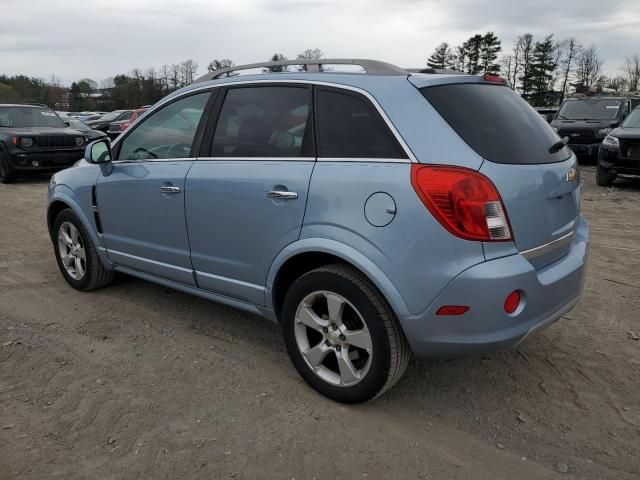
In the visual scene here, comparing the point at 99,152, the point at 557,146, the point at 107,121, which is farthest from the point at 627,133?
the point at 107,121

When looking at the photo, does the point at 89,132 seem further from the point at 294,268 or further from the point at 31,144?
the point at 294,268

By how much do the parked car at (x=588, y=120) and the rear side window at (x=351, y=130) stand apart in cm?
1173

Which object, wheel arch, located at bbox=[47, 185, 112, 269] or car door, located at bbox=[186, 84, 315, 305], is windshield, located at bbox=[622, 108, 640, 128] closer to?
car door, located at bbox=[186, 84, 315, 305]

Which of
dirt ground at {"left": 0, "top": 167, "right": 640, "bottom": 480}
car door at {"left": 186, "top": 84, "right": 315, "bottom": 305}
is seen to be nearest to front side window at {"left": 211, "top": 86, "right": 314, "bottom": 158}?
car door at {"left": 186, "top": 84, "right": 315, "bottom": 305}

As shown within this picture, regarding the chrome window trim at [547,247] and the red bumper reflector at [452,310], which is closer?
the red bumper reflector at [452,310]

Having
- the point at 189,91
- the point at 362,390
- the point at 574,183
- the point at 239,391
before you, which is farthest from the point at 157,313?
the point at 574,183

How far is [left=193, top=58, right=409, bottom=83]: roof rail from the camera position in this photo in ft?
9.56

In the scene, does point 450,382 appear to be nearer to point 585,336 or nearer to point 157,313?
point 585,336

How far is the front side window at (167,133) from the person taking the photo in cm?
361

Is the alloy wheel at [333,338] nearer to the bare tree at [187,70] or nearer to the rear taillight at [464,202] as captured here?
the rear taillight at [464,202]

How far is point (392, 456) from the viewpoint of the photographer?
2.54 meters

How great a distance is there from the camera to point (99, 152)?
408 cm

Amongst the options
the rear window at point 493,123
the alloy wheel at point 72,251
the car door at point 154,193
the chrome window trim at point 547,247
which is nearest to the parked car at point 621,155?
the rear window at point 493,123

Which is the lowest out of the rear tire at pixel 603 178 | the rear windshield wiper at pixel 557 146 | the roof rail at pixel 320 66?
the rear tire at pixel 603 178
